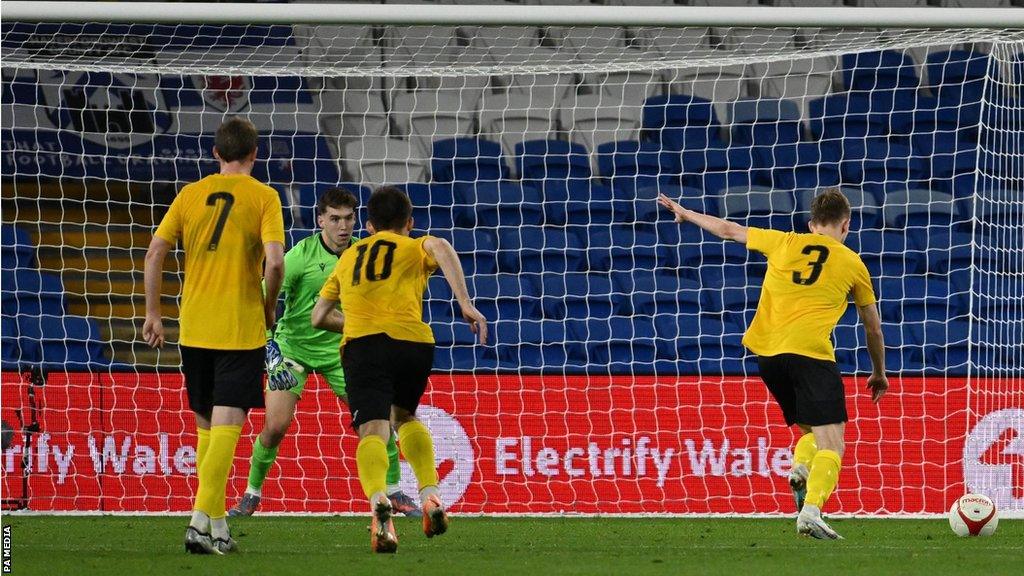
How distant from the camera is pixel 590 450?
768 cm

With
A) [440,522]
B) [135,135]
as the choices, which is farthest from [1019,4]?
[440,522]

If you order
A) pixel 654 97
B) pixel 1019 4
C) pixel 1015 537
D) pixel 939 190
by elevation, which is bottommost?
pixel 1015 537

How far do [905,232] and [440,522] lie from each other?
19.8 ft

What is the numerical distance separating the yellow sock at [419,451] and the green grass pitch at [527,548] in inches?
10.8

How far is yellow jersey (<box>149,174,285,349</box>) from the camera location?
4723 millimetres

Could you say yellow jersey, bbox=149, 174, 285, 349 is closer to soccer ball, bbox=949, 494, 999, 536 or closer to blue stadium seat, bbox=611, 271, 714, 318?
soccer ball, bbox=949, 494, 999, 536

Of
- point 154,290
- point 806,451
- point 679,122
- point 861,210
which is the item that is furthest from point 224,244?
point 679,122

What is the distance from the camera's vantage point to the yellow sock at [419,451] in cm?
512

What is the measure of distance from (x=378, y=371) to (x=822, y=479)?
1.78 metres

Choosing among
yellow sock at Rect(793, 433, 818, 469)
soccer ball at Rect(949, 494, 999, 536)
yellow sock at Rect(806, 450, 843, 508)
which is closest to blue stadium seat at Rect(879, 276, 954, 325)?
soccer ball at Rect(949, 494, 999, 536)

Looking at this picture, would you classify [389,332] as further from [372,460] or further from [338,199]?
[338,199]

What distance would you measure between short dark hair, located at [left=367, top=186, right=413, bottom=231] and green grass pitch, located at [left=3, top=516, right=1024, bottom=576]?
4.02ft

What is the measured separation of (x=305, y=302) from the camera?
688 cm

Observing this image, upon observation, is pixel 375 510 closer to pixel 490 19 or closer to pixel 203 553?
pixel 203 553
